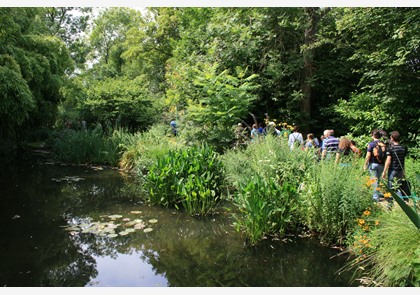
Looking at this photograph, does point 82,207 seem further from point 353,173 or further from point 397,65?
point 397,65

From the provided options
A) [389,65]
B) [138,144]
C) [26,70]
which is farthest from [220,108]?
[26,70]

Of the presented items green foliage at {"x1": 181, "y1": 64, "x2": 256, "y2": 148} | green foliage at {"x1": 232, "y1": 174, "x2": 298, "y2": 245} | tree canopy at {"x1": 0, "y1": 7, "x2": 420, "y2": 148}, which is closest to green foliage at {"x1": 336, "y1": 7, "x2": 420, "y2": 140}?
tree canopy at {"x1": 0, "y1": 7, "x2": 420, "y2": 148}

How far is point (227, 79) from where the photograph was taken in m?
10.5

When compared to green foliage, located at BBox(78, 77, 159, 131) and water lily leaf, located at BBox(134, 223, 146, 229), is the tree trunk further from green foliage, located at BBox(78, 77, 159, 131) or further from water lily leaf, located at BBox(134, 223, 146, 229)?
water lily leaf, located at BBox(134, 223, 146, 229)

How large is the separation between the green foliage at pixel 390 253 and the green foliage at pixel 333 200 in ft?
1.23

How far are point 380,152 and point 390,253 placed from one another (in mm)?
2767

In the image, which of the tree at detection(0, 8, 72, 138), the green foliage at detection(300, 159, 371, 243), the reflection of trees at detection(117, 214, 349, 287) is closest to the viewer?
the reflection of trees at detection(117, 214, 349, 287)

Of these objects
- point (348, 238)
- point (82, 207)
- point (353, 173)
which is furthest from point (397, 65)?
point (82, 207)

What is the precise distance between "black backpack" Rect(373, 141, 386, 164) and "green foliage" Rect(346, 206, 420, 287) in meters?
1.66

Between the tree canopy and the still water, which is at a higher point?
the tree canopy

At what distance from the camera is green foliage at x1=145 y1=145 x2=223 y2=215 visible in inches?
274

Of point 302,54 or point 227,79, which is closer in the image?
point 227,79

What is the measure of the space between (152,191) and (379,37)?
808 centimetres
